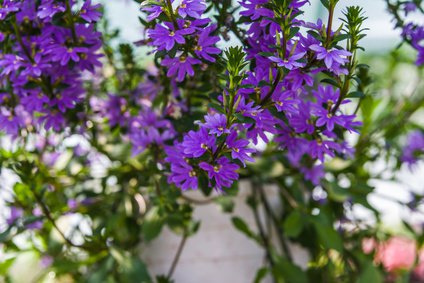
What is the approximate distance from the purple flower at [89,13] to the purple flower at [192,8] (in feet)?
0.48

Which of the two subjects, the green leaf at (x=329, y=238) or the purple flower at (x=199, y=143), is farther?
the green leaf at (x=329, y=238)

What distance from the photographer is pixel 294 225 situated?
2.91ft

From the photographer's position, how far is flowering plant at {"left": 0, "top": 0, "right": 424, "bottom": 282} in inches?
20.8

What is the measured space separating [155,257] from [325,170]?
0.33 m

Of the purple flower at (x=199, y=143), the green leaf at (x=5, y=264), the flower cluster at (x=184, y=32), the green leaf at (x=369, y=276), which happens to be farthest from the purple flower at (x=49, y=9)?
the green leaf at (x=369, y=276)

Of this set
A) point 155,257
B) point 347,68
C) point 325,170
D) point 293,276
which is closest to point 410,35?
point 347,68

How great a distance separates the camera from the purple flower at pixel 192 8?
52 centimetres

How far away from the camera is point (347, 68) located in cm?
56

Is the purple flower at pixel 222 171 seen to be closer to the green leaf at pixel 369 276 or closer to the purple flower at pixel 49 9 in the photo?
the purple flower at pixel 49 9

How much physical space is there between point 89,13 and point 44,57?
77 mm

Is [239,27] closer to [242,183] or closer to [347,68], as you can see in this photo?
[347,68]

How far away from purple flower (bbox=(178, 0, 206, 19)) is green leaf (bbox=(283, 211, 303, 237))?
0.46m

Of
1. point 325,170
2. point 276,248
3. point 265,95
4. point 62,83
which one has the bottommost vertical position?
point 276,248

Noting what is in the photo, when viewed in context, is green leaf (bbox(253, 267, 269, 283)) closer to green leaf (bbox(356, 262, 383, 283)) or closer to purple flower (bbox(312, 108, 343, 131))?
green leaf (bbox(356, 262, 383, 283))
